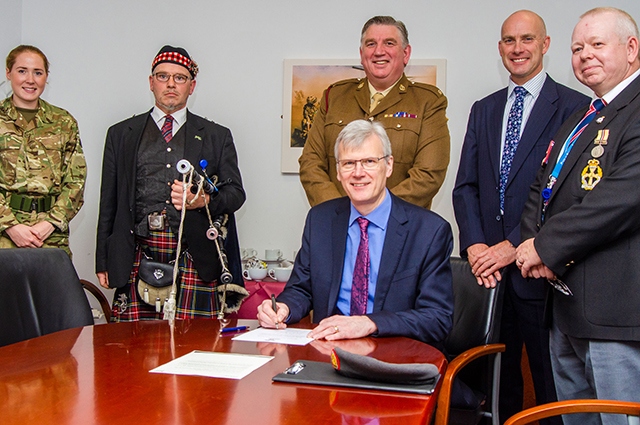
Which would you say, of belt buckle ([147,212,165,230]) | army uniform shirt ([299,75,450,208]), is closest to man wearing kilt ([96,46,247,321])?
belt buckle ([147,212,165,230])

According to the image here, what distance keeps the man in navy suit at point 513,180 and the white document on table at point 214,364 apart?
1.34 meters

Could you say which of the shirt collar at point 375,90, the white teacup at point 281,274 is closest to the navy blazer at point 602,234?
the shirt collar at point 375,90

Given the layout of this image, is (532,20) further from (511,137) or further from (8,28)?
(8,28)

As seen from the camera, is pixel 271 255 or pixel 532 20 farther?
→ pixel 271 255

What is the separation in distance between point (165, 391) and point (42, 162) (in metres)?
2.45

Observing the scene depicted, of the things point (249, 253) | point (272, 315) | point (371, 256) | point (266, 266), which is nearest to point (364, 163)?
point (371, 256)

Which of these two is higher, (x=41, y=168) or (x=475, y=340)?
(x=41, y=168)

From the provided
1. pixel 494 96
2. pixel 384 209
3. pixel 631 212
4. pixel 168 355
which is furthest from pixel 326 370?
pixel 494 96

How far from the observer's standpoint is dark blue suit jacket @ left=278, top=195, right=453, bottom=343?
2170 mm

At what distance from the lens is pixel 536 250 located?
7.17 ft

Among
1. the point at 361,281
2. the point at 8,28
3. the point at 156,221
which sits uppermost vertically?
the point at 8,28

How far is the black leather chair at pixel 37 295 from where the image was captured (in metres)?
2.04

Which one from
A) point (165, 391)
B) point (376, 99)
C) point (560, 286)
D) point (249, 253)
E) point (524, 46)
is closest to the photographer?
point (165, 391)

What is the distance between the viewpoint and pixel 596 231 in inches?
79.4
